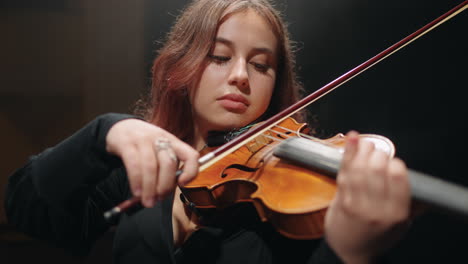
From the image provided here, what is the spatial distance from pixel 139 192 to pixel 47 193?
27 cm

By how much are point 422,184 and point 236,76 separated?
0.43 metres

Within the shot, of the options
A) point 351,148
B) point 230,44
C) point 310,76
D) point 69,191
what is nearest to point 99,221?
point 69,191

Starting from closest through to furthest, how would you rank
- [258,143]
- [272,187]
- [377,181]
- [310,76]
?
[377,181]
[272,187]
[258,143]
[310,76]

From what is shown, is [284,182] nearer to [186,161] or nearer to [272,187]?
[272,187]

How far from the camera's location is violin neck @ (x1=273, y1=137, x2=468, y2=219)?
0.40 meters

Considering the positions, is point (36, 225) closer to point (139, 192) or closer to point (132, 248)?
point (132, 248)

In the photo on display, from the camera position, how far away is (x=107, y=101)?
1310 millimetres

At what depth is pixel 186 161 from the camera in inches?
19.6

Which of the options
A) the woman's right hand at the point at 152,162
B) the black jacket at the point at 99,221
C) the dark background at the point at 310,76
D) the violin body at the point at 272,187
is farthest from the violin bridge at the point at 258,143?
the dark background at the point at 310,76

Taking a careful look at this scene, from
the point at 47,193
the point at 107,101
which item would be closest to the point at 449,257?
the point at 47,193

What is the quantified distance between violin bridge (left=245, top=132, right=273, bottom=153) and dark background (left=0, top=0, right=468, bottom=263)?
55 cm

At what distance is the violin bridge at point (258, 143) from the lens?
2.39 ft

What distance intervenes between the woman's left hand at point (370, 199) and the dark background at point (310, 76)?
0.75 metres

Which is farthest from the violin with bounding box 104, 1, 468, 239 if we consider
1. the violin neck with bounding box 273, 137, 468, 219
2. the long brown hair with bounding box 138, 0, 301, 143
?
the long brown hair with bounding box 138, 0, 301, 143
